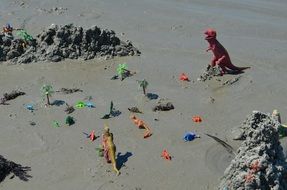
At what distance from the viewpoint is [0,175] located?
11281mm

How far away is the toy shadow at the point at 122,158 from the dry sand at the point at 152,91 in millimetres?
40

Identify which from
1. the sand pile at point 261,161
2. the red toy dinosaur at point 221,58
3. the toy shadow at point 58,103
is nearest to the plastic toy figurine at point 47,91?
the toy shadow at point 58,103

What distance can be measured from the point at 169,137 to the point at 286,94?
3.77m

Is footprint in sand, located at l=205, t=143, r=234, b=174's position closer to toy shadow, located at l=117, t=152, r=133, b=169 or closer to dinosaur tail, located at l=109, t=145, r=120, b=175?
toy shadow, located at l=117, t=152, r=133, b=169

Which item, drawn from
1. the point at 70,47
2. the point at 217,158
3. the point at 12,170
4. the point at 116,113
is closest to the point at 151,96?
the point at 116,113

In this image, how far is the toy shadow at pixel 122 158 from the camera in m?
11.5

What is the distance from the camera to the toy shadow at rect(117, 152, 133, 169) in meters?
11.5

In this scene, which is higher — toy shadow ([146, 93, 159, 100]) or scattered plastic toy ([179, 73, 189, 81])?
scattered plastic toy ([179, 73, 189, 81])

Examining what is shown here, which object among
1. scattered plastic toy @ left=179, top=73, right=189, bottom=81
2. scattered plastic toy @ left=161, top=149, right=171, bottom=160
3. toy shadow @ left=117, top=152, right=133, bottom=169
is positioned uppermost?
scattered plastic toy @ left=179, top=73, right=189, bottom=81

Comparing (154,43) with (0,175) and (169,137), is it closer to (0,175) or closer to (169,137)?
(169,137)

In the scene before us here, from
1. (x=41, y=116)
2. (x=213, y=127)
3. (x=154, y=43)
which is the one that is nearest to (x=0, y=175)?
(x=41, y=116)

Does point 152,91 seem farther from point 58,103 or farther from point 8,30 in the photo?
point 8,30

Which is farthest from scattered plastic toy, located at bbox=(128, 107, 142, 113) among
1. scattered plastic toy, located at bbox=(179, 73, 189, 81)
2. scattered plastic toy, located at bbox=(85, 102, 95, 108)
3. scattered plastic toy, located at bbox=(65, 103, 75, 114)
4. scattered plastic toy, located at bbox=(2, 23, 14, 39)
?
scattered plastic toy, located at bbox=(2, 23, 14, 39)

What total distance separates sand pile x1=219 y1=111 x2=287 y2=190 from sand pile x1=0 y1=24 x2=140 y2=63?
8.75 metres
